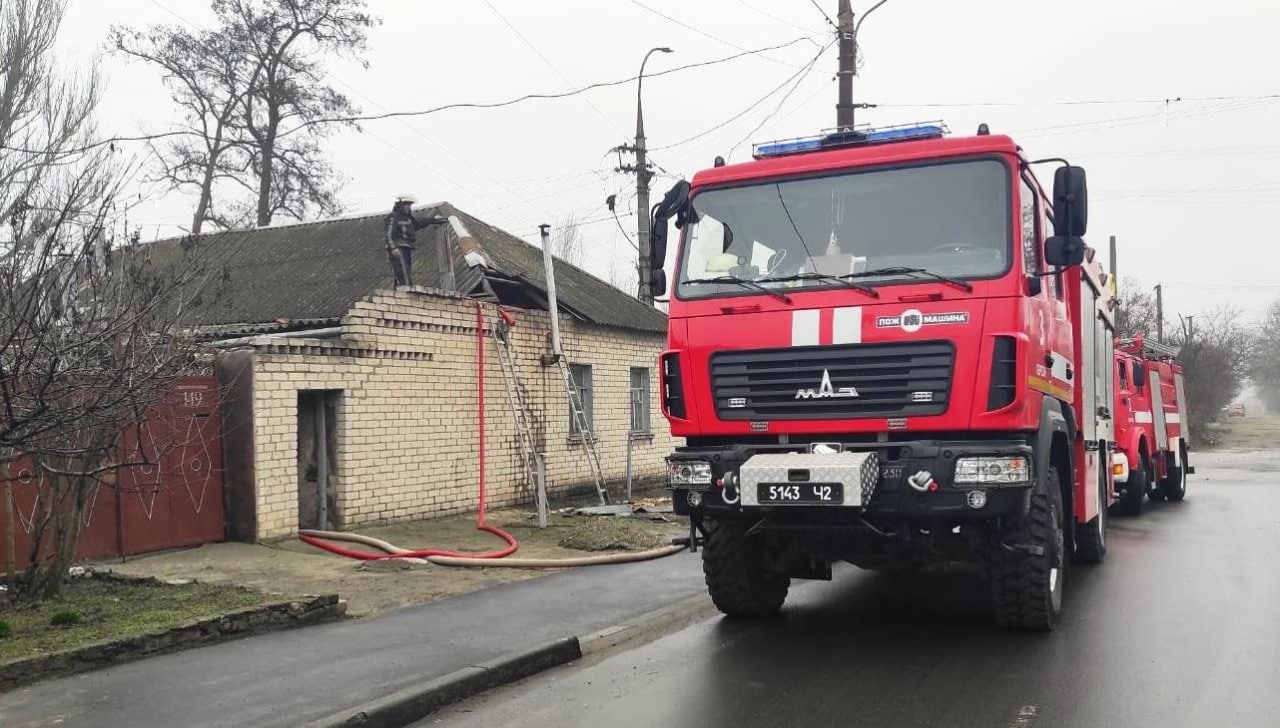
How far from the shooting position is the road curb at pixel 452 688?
5082mm

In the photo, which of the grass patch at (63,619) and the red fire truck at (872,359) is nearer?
the red fire truck at (872,359)

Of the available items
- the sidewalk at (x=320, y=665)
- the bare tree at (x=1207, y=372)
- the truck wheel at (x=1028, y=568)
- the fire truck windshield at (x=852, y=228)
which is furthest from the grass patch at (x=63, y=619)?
the bare tree at (x=1207, y=372)

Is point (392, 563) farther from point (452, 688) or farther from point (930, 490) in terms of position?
point (930, 490)

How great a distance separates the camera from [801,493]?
6.07 meters

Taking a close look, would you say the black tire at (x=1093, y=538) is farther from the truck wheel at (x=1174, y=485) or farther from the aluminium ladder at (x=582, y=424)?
the truck wheel at (x=1174, y=485)

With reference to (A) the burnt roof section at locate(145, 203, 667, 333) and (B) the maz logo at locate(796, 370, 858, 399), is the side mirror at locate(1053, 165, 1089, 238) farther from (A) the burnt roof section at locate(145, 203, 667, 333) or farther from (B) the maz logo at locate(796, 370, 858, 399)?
(A) the burnt roof section at locate(145, 203, 667, 333)

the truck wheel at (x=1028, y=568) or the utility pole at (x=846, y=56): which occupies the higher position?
the utility pole at (x=846, y=56)

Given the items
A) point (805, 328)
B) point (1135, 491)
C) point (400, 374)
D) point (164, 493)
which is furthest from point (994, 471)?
point (1135, 491)

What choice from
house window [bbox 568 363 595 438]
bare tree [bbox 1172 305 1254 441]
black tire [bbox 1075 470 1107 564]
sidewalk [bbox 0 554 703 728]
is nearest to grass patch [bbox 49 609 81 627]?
sidewalk [bbox 0 554 703 728]

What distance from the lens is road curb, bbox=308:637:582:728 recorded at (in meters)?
5.08

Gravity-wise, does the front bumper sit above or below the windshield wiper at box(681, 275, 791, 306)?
below

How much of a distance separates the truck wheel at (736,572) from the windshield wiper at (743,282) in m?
1.57

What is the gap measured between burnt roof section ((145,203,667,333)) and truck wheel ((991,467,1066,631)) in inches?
390

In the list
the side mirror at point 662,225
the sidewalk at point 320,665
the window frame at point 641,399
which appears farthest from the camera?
the window frame at point 641,399
